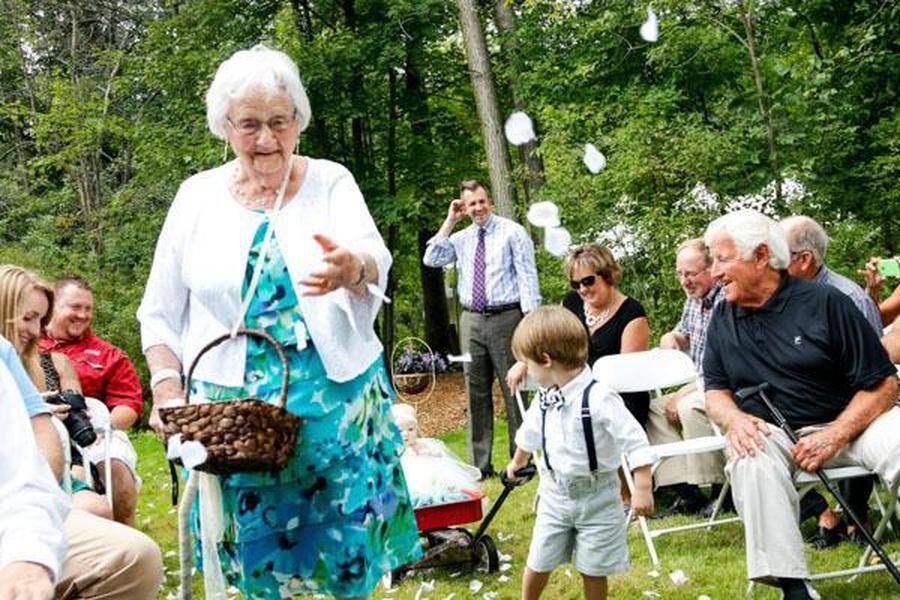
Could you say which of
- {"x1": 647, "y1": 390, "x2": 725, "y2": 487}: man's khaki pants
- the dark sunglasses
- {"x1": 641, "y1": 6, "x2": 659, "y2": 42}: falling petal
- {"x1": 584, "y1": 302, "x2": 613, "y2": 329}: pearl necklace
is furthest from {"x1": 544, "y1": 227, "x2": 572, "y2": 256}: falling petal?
{"x1": 647, "y1": 390, "x2": 725, "y2": 487}: man's khaki pants

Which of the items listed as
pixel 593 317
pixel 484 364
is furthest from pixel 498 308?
pixel 593 317

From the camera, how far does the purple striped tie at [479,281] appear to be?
21.6 ft

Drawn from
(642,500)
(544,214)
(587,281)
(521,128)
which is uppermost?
(521,128)

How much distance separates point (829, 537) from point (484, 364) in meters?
2.78

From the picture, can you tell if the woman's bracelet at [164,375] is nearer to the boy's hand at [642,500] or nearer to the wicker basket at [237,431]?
the wicker basket at [237,431]

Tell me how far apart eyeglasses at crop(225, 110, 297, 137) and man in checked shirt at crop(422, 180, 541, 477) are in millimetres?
4121

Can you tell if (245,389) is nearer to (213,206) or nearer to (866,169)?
(213,206)

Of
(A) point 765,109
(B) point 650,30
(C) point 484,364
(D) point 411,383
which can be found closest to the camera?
(C) point 484,364

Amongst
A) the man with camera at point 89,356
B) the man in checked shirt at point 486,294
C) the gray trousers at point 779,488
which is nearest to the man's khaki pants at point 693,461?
the gray trousers at point 779,488

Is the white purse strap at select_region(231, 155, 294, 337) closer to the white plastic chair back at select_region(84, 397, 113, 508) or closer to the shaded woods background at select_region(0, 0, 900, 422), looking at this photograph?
the white plastic chair back at select_region(84, 397, 113, 508)

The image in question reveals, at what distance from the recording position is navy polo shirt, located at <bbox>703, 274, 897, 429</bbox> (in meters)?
3.62

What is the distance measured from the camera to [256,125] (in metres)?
2.35

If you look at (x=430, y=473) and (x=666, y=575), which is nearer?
(x=666, y=575)

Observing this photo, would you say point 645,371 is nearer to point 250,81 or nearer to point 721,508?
point 721,508
